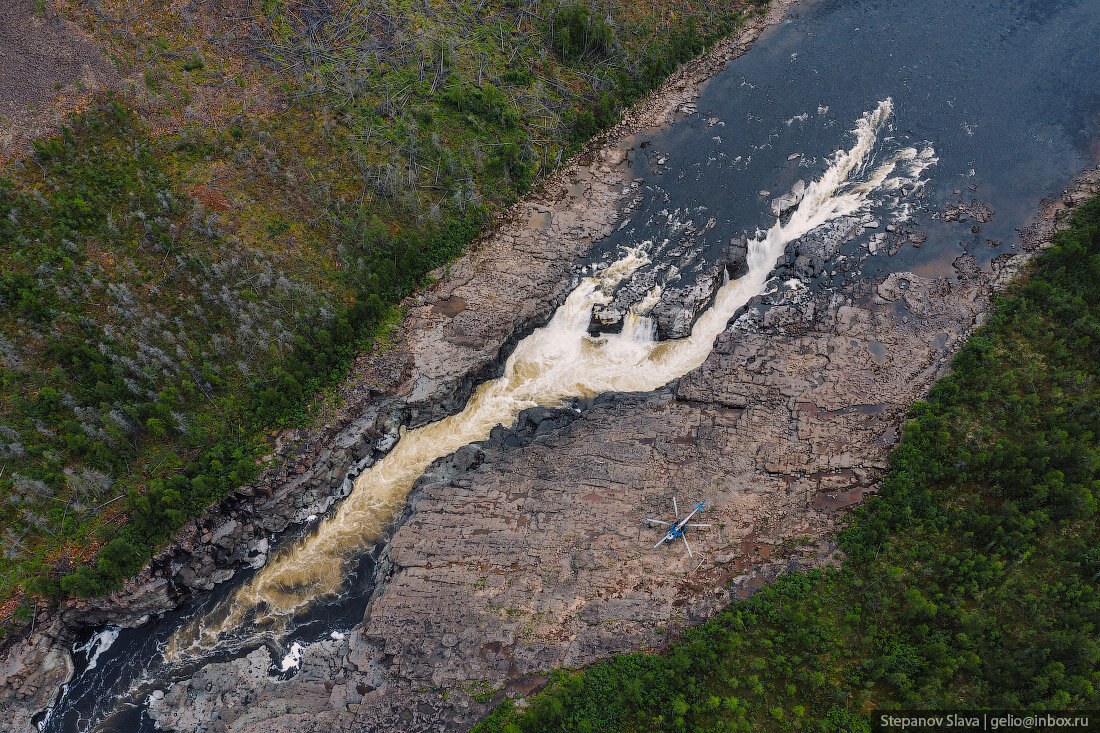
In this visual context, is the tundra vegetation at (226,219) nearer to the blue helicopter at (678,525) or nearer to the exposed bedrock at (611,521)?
the exposed bedrock at (611,521)

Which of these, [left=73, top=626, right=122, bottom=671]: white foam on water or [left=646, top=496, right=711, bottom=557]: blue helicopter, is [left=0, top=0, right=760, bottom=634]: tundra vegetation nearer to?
[left=73, top=626, right=122, bottom=671]: white foam on water

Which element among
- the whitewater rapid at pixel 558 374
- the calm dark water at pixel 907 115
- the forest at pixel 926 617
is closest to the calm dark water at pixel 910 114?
the calm dark water at pixel 907 115

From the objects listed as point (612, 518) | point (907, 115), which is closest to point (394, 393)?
point (612, 518)

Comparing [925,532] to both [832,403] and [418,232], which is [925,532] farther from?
[418,232]

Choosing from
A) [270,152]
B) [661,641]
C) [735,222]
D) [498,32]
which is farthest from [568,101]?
[661,641]

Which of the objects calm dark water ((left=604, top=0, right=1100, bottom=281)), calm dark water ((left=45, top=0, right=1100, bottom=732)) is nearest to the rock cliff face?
calm dark water ((left=45, top=0, right=1100, bottom=732))

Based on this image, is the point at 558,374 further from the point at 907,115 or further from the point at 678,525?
the point at 907,115
